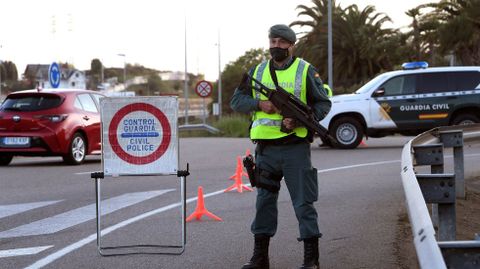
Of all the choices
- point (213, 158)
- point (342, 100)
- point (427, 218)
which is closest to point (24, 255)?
point (427, 218)

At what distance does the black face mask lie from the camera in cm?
583

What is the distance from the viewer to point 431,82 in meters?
20.0

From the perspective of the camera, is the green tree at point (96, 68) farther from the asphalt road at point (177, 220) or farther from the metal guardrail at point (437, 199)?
the metal guardrail at point (437, 199)

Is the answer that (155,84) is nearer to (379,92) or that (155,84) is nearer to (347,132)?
(347,132)

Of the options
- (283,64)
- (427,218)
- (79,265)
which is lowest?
(79,265)

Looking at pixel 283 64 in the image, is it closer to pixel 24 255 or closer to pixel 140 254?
pixel 140 254

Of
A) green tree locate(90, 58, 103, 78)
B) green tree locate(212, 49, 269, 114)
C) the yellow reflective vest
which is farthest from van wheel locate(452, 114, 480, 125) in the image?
green tree locate(90, 58, 103, 78)

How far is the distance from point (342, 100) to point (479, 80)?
3.36m

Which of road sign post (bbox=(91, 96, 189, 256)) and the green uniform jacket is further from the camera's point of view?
road sign post (bbox=(91, 96, 189, 256))

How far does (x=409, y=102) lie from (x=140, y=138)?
14151mm

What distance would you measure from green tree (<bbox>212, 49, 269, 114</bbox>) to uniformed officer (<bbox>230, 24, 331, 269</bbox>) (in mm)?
83168

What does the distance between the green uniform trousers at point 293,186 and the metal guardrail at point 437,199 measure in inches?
27.3

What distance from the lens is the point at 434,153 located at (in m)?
7.50

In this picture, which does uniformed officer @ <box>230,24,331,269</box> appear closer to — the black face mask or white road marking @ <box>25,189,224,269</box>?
the black face mask
